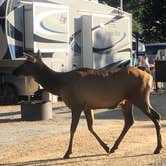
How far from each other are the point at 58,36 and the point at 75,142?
903 cm


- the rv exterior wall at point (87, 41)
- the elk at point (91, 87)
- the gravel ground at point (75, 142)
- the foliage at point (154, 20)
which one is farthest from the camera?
the foliage at point (154, 20)

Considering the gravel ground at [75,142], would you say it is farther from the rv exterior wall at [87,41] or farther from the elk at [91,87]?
the rv exterior wall at [87,41]

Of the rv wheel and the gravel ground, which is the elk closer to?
the gravel ground

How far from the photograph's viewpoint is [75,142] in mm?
11148

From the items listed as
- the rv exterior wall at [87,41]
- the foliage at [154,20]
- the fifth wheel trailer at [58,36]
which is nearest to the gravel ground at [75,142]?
the fifth wheel trailer at [58,36]

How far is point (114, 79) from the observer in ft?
32.4

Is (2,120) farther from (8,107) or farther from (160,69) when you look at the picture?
(160,69)

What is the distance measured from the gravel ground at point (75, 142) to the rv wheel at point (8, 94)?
136 inches

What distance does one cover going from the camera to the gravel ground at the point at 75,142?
30.7 feet

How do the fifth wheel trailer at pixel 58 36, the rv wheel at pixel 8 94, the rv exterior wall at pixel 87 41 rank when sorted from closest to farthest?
the fifth wheel trailer at pixel 58 36, the rv wheel at pixel 8 94, the rv exterior wall at pixel 87 41

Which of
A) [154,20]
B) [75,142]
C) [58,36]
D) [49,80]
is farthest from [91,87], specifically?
[154,20]

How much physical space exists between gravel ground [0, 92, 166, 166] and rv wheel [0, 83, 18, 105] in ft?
11.3

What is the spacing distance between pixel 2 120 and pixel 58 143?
4.57 metres

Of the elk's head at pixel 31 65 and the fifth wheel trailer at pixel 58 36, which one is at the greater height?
the elk's head at pixel 31 65
